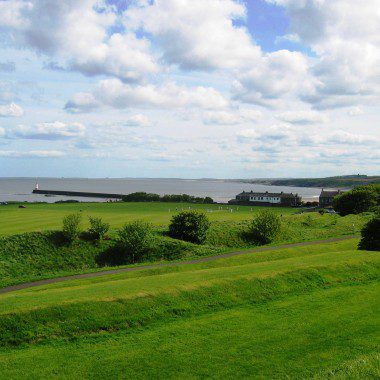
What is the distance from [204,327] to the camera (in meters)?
16.9

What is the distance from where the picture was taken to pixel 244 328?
54.3 feet

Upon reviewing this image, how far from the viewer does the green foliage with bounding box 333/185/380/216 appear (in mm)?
82688

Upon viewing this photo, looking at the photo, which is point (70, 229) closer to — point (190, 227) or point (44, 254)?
point (44, 254)

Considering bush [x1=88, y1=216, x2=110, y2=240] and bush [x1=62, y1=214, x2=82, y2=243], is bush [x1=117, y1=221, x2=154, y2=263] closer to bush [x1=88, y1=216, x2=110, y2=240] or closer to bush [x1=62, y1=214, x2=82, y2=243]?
bush [x1=88, y1=216, x2=110, y2=240]

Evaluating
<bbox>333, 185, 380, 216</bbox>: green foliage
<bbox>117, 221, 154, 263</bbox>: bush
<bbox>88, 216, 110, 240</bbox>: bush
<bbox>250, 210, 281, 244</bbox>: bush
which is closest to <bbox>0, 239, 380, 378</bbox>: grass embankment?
<bbox>117, 221, 154, 263</bbox>: bush

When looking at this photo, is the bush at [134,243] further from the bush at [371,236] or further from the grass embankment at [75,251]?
the bush at [371,236]

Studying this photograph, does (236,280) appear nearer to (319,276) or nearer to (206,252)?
(319,276)

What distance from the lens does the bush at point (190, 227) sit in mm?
49156

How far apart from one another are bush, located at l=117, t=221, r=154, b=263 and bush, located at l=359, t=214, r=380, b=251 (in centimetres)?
2177

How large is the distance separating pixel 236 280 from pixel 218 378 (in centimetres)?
963

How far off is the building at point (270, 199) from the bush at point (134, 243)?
283 ft

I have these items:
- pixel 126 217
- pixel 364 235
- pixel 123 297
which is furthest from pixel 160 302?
pixel 126 217

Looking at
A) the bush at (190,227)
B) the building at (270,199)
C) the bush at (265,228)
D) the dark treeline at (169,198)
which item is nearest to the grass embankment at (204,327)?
the bush at (190,227)

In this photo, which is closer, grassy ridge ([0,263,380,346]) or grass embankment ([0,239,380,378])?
grass embankment ([0,239,380,378])
